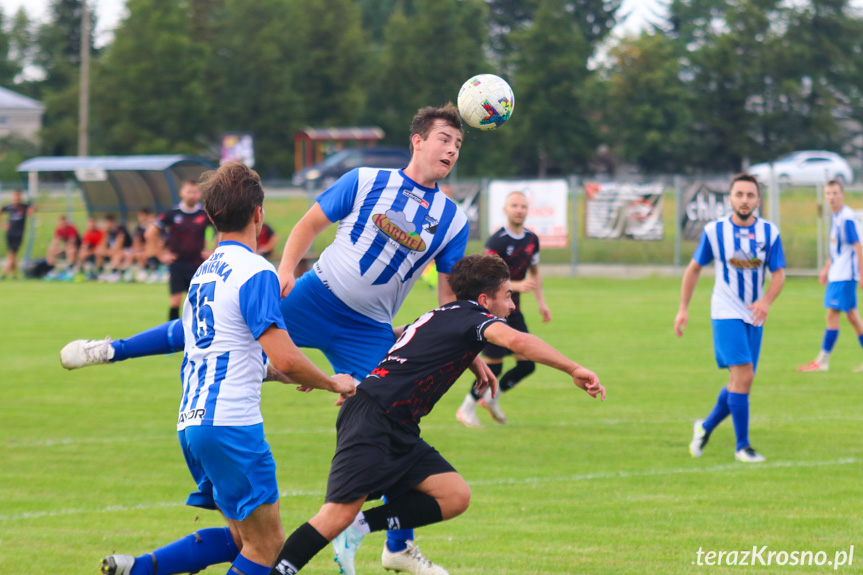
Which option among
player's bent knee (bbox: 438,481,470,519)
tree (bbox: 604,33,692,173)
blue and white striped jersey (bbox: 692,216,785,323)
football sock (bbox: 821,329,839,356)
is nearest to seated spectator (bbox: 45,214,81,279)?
football sock (bbox: 821,329,839,356)

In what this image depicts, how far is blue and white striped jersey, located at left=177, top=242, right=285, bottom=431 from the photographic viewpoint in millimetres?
4008

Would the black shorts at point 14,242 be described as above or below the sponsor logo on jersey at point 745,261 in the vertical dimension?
above

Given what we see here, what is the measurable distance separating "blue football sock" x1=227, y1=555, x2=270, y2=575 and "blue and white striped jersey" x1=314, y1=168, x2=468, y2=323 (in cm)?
175

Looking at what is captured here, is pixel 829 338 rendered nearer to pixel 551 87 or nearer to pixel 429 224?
pixel 429 224

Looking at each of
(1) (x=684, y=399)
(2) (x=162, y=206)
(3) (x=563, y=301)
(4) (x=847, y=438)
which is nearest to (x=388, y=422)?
(4) (x=847, y=438)

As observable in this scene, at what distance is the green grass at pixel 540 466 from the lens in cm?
564

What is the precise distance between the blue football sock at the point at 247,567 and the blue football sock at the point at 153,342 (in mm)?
930

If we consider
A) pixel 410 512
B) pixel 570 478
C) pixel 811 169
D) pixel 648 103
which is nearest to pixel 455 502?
pixel 410 512

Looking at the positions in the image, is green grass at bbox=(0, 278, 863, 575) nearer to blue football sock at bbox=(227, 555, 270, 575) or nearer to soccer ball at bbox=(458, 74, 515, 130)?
blue football sock at bbox=(227, 555, 270, 575)

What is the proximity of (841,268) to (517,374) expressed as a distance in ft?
16.9

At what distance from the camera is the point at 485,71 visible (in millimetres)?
57219

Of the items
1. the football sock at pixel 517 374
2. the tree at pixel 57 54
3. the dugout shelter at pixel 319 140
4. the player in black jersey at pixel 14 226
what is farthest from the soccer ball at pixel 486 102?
the tree at pixel 57 54

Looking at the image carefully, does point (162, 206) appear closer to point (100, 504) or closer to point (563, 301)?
point (563, 301)

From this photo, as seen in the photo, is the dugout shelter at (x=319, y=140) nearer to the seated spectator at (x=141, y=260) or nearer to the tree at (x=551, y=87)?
the tree at (x=551, y=87)
